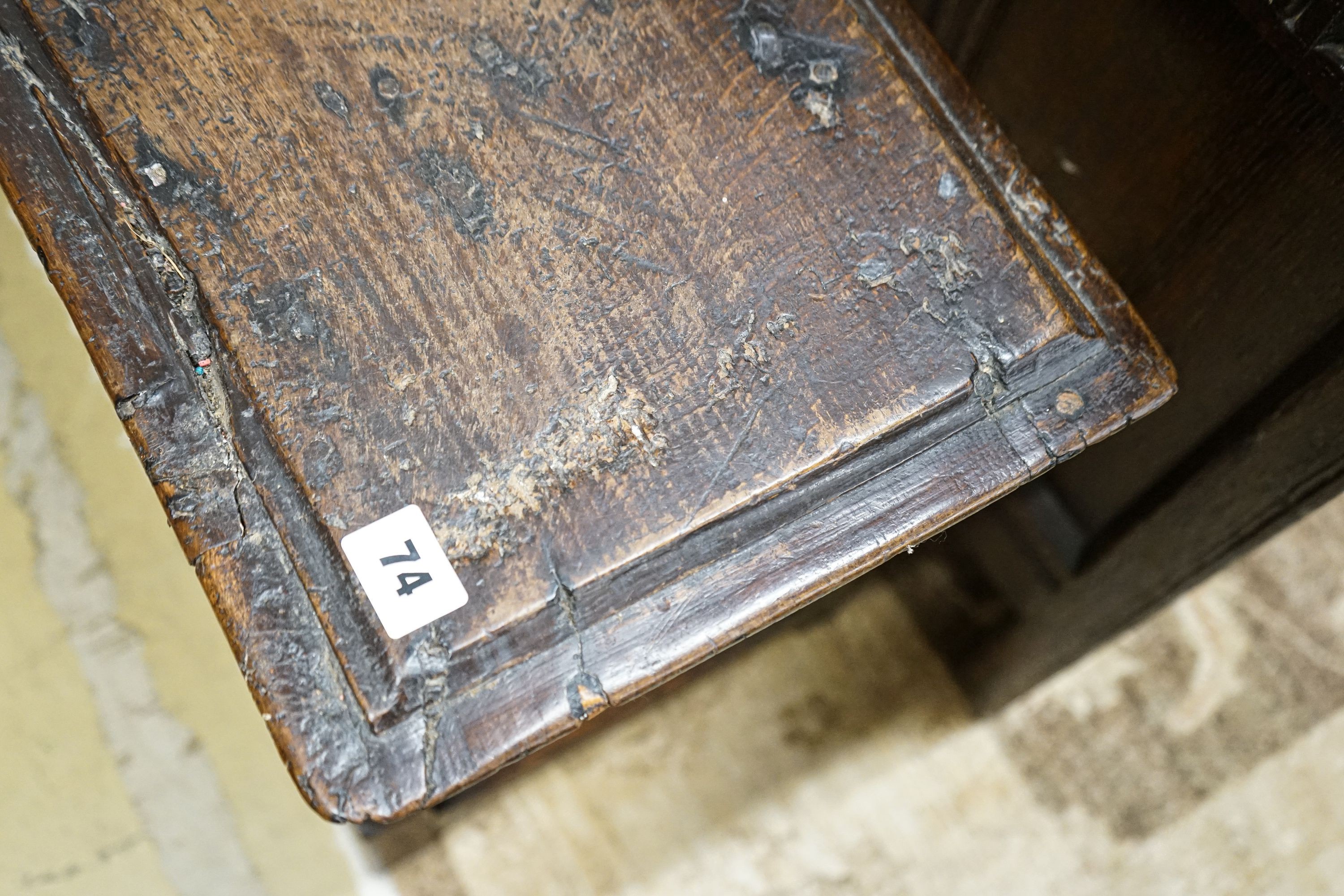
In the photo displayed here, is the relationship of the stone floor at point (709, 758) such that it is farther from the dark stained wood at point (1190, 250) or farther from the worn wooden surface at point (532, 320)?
the worn wooden surface at point (532, 320)

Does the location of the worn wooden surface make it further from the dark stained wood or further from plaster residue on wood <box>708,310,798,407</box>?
the dark stained wood

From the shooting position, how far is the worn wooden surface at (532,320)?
1.85 ft

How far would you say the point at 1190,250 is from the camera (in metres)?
0.81

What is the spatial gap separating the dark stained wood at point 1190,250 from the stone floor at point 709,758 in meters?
0.24

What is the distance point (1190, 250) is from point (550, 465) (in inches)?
23.3

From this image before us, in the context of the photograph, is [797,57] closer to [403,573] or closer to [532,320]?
[532,320]

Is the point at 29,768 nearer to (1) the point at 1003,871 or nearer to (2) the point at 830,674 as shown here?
(2) the point at 830,674

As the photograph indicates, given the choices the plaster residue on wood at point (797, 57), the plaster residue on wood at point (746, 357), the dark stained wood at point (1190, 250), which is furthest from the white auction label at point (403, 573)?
the dark stained wood at point (1190, 250)

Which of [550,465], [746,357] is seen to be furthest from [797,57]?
[550,465]

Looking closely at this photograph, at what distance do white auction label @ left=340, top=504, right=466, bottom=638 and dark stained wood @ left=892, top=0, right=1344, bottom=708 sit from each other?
62 centimetres

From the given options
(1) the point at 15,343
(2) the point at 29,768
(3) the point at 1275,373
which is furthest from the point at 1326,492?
(1) the point at 15,343

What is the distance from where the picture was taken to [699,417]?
590 mm

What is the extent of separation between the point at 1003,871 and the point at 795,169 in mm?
952

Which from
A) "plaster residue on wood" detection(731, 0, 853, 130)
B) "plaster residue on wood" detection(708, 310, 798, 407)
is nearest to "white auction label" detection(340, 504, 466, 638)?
"plaster residue on wood" detection(708, 310, 798, 407)
